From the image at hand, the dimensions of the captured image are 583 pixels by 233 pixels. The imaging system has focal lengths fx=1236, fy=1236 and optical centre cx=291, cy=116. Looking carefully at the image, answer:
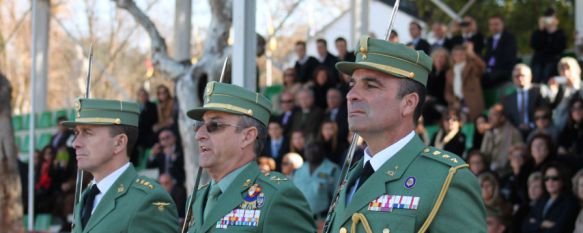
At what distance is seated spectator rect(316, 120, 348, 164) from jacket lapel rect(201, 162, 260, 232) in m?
6.88

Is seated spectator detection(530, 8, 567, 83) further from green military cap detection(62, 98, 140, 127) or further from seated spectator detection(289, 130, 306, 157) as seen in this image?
green military cap detection(62, 98, 140, 127)

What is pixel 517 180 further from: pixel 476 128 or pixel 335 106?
pixel 335 106

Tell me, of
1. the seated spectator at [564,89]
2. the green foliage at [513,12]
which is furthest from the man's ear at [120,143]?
the green foliage at [513,12]

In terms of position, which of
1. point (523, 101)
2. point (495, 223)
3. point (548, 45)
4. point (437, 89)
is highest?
point (548, 45)

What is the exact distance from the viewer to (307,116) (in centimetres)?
1422

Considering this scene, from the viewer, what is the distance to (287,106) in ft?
48.8

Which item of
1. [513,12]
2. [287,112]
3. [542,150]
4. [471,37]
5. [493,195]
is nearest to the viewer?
[493,195]

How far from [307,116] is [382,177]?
940cm

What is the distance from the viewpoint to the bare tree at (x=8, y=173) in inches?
559

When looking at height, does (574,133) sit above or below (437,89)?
below

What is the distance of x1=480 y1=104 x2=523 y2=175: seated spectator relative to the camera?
40.0 ft

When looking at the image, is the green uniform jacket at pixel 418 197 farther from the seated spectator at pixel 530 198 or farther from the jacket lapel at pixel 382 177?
the seated spectator at pixel 530 198

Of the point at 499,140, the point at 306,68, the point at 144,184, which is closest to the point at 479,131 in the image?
the point at 499,140

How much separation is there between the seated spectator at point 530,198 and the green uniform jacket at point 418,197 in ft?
18.6
